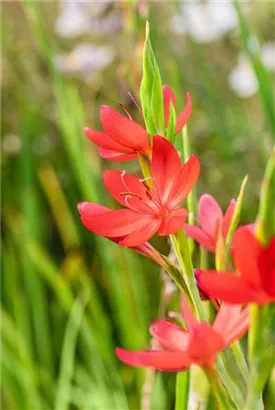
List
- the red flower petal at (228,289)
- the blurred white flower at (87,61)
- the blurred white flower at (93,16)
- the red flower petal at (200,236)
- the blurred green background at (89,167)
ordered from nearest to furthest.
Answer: the red flower petal at (228,289) → the red flower petal at (200,236) → the blurred green background at (89,167) → the blurred white flower at (93,16) → the blurred white flower at (87,61)

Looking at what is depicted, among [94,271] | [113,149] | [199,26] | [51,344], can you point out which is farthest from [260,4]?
[113,149]

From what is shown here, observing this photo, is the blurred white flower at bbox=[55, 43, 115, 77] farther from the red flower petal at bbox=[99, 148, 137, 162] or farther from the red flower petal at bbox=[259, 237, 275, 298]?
the red flower petal at bbox=[259, 237, 275, 298]

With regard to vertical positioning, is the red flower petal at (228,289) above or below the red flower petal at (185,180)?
below

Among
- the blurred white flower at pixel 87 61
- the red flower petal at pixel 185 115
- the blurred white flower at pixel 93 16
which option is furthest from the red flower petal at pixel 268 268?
the blurred white flower at pixel 87 61

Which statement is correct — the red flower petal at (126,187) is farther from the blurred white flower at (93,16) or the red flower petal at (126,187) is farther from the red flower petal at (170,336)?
the blurred white flower at (93,16)

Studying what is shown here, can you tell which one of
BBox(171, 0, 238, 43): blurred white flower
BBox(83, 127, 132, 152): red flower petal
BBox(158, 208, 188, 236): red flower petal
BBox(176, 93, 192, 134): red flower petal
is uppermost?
BBox(171, 0, 238, 43): blurred white flower

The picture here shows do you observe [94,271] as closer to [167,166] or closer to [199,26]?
[199,26]

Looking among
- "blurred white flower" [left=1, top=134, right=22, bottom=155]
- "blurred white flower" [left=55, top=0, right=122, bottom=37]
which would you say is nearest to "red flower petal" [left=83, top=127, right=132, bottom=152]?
"blurred white flower" [left=55, top=0, right=122, bottom=37]

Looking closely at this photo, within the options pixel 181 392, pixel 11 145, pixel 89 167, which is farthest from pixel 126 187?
pixel 11 145
